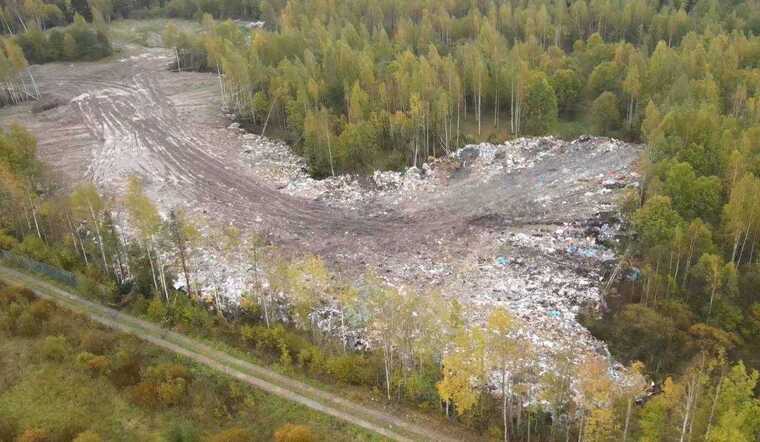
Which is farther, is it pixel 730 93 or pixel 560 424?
pixel 730 93

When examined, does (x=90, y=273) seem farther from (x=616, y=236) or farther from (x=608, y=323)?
(x=616, y=236)

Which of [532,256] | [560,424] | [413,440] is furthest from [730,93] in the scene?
[413,440]

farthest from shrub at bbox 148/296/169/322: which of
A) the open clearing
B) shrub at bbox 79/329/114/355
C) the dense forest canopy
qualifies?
the dense forest canopy

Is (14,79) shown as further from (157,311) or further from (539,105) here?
(539,105)

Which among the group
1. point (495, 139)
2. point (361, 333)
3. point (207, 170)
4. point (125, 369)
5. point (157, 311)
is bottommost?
point (361, 333)

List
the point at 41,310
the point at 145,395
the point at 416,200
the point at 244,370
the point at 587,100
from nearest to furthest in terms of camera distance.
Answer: the point at 145,395 → the point at 244,370 → the point at 41,310 → the point at 416,200 → the point at 587,100

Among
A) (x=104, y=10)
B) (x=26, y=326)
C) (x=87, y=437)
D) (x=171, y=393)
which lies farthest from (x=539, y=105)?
(x=104, y=10)
